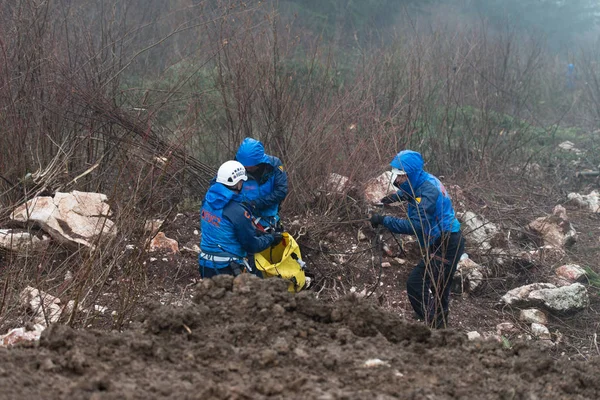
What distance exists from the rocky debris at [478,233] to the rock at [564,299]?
1128 mm

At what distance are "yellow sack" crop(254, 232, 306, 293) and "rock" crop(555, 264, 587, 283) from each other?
3.26 m

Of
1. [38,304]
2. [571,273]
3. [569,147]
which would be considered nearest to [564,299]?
[571,273]

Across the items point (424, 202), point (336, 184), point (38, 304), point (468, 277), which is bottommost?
point (468, 277)

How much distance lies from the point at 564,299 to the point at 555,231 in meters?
2.23

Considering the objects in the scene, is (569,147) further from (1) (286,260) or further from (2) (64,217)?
(2) (64,217)

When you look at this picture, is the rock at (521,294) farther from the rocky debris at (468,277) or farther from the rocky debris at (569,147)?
the rocky debris at (569,147)

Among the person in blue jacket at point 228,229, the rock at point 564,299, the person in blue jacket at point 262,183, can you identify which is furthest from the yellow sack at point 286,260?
the rock at point 564,299

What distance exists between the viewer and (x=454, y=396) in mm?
2592

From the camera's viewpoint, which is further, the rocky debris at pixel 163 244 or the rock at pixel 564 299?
A: the rocky debris at pixel 163 244

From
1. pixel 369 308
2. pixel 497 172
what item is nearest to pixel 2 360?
pixel 369 308

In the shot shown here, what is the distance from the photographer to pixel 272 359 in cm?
271

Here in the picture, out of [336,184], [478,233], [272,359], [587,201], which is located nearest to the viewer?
[272,359]

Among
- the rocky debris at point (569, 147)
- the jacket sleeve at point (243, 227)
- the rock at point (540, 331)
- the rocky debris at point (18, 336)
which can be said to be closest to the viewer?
the rocky debris at point (18, 336)

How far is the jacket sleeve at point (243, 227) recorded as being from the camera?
204 inches
